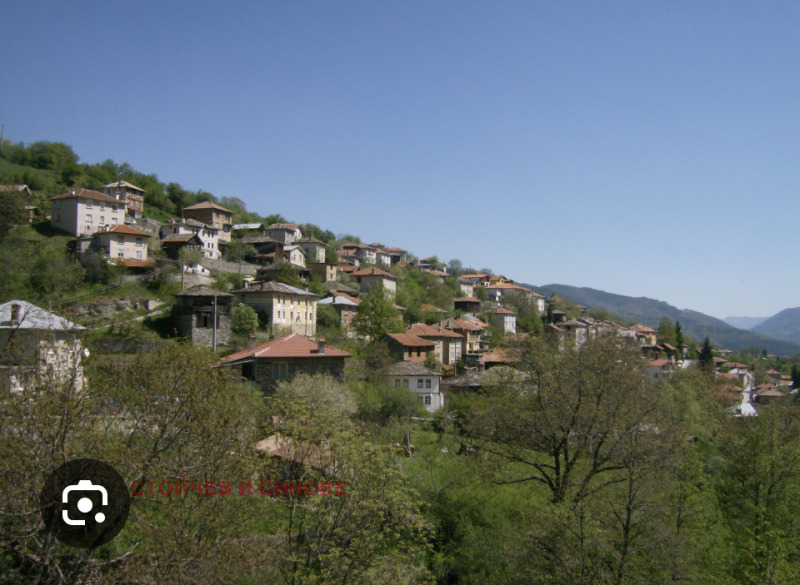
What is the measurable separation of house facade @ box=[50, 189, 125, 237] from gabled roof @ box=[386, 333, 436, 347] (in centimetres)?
2740

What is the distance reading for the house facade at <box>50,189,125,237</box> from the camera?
47562 mm

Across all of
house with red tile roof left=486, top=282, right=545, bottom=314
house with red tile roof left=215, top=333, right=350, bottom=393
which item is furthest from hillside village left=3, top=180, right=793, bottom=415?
house with red tile roof left=486, top=282, right=545, bottom=314

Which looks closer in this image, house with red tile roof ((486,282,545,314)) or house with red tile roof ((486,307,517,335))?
house with red tile roof ((486,307,517,335))

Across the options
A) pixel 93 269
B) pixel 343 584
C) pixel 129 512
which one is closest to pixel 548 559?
pixel 343 584

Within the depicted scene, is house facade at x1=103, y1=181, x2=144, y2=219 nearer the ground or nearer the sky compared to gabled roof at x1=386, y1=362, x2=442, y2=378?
nearer the sky

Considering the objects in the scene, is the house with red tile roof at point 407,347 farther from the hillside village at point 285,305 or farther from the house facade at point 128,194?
the house facade at point 128,194

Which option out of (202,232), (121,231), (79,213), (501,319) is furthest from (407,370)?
(501,319)

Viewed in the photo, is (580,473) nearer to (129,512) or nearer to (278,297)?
(129,512)

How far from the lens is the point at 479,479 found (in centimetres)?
1970

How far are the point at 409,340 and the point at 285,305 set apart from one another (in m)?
10.4

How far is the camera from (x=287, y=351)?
28.5m

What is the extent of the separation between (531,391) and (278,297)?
25.1 metres

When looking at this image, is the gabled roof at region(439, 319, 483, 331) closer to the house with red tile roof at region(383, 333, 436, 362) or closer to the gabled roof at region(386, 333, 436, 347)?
the gabled roof at region(386, 333, 436, 347)

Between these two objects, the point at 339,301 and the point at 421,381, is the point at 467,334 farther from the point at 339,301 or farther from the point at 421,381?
the point at 421,381
